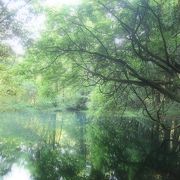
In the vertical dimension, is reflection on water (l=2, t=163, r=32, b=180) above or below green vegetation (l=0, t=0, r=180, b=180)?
below

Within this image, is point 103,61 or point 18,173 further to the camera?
point 103,61

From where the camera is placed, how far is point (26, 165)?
41.1 feet

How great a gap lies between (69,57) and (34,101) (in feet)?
146

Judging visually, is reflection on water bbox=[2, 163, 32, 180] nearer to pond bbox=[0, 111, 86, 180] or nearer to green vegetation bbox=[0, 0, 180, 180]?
pond bbox=[0, 111, 86, 180]

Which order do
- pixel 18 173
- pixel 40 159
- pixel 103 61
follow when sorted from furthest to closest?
1. pixel 40 159
2. pixel 103 61
3. pixel 18 173

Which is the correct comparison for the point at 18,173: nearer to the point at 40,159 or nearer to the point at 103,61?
the point at 40,159

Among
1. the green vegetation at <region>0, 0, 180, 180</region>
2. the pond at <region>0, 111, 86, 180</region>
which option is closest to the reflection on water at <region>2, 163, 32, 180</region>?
the pond at <region>0, 111, 86, 180</region>

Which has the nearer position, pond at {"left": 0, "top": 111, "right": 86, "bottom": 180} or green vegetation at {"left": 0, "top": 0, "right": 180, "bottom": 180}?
green vegetation at {"left": 0, "top": 0, "right": 180, "bottom": 180}

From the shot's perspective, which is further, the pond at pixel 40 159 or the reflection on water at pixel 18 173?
the pond at pixel 40 159

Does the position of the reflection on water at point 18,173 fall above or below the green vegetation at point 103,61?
below

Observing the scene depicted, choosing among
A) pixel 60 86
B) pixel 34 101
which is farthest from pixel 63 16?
pixel 34 101

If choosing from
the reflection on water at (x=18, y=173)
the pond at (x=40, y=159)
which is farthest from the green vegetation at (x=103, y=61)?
the reflection on water at (x=18, y=173)

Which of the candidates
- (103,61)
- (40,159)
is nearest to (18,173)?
(40,159)

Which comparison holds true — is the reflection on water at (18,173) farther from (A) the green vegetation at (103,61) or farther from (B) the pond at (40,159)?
(A) the green vegetation at (103,61)
